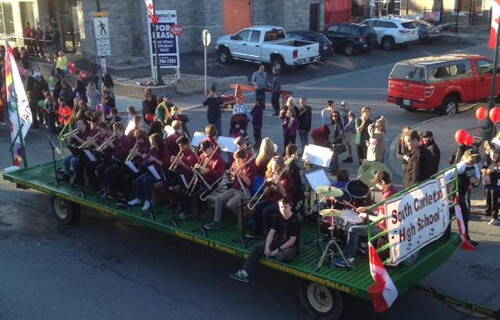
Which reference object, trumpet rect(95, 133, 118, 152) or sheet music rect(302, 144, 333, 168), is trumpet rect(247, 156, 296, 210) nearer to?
sheet music rect(302, 144, 333, 168)

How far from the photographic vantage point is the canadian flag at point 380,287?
646 centimetres

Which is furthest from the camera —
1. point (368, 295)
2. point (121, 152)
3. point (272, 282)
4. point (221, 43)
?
point (221, 43)

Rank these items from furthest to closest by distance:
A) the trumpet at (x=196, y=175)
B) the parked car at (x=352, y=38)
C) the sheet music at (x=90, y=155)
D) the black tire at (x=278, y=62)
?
1. the parked car at (x=352, y=38)
2. the black tire at (x=278, y=62)
3. the sheet music at (x=90, y=155)
4. the trumpet at (x=196, y=175)

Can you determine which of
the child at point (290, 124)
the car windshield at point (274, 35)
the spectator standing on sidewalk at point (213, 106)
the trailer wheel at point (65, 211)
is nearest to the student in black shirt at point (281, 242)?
the trailer wheel at point (65, 211)

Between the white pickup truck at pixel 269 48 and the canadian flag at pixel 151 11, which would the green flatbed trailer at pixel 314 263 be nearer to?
the canadian flag at pixel 151 11

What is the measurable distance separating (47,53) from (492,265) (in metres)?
25.1

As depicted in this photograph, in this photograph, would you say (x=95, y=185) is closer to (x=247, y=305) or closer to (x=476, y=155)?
(x=247, y=305)

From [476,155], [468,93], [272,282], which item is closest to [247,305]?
[272,282]

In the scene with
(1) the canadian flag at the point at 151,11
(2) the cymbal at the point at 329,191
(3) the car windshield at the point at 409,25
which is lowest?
(2) the cymbal at the point at 329,191

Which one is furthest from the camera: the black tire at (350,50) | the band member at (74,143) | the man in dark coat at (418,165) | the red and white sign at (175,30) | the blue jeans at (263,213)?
the black tire at (350,50)

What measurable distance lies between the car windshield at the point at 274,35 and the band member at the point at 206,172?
1848 cm

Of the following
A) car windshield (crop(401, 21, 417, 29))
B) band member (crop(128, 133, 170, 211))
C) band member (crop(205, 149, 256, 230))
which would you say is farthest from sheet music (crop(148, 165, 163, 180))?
→ car windshield (crop(401, 21, 417, 29))

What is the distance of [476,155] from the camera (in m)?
9.20

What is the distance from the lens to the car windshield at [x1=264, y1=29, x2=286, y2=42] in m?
26.8
